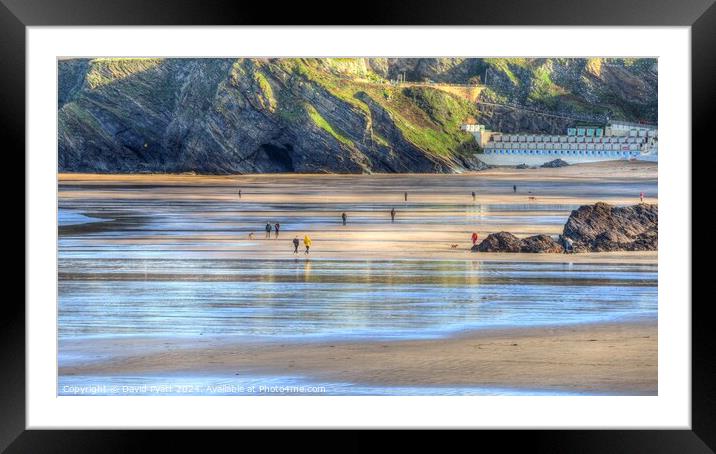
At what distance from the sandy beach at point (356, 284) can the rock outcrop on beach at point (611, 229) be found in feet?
0.55

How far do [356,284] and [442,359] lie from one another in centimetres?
172

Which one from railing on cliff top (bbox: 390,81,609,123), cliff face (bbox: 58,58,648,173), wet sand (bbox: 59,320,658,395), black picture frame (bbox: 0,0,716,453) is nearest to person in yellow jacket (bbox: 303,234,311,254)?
wet sand (bbox: 59,320,658,395)

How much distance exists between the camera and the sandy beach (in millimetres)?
10609

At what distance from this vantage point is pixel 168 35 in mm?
10422

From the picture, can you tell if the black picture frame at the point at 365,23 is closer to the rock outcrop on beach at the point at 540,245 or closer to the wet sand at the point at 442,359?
the wet sand at the point at 442,359

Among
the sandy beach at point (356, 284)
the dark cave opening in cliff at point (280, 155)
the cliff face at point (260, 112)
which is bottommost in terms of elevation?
the sandy beach at point (356, 284)

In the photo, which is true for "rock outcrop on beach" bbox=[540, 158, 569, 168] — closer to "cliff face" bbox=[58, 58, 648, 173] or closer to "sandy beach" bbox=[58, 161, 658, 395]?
"sandy beach" bbox=[58, 161, 658, 395]

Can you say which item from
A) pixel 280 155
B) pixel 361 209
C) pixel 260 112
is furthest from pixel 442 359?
pixel 260 112

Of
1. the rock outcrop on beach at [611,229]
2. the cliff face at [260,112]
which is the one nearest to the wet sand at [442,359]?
the rock outcrop on beach at [611,229]

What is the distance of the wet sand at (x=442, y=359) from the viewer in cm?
1034

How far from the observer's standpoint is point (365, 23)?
23.5 ft

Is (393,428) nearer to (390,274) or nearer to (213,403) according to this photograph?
(213,403)

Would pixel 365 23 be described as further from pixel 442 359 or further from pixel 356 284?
pixel 356 284
